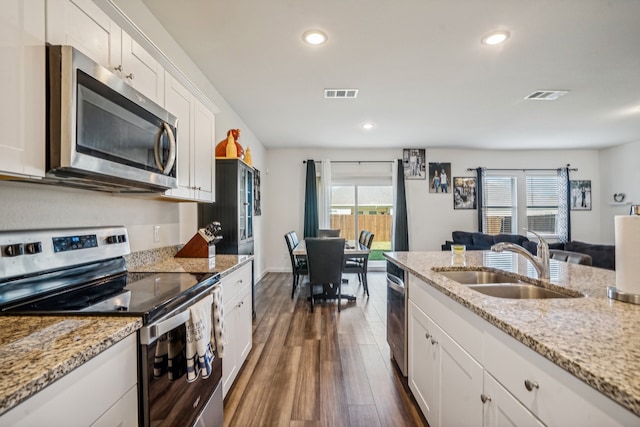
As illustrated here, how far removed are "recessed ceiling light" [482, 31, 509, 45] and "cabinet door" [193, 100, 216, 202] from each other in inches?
90.9

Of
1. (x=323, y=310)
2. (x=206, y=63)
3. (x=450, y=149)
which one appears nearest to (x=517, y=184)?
(x=450, y=149)

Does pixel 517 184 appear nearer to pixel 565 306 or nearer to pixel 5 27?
pixel 565 306

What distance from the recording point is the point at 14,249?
3.53 feet

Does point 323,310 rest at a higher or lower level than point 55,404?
lower

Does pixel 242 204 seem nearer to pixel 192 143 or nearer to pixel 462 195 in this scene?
pixel 192 143

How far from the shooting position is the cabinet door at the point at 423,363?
153cm

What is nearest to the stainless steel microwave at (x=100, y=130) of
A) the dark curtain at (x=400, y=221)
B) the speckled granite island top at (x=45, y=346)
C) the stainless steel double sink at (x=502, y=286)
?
the speckled granite island top at (x=45, y=346)

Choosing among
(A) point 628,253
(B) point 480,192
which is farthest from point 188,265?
(B) point 480,192

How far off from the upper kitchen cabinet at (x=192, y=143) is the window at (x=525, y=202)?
5963 mm

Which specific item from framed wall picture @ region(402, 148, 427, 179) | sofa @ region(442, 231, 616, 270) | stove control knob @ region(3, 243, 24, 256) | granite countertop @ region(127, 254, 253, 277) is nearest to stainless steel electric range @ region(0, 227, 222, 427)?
stove control knob @ region(3, 243, 24, 256)

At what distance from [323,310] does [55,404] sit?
319 centimetres

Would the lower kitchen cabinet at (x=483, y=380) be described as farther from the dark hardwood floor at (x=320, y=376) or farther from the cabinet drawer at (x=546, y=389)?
the dark hardwood floor at (x=320, y=376)

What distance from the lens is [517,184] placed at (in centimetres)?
644

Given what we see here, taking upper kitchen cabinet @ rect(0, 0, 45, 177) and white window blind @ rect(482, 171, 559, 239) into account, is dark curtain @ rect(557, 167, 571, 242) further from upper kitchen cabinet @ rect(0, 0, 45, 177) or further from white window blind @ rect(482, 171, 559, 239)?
upper kitchen cabinet @ rect(0, 0, 45, 177)
